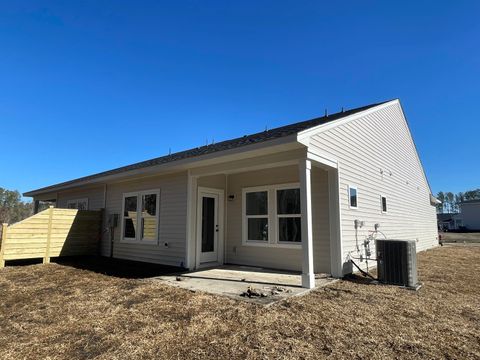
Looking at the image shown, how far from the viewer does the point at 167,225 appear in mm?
8922

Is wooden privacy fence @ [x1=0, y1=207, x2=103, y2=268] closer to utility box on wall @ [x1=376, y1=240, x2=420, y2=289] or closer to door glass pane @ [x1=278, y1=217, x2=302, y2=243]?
door glass pane @ [x1=278, y1=217, x2=302, y2=243]

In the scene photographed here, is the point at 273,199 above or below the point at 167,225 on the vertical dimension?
above

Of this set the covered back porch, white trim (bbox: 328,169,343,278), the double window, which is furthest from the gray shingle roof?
the double window

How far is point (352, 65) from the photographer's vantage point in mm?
11047

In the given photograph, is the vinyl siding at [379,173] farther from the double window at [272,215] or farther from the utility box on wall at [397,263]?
the double window at [272,215]

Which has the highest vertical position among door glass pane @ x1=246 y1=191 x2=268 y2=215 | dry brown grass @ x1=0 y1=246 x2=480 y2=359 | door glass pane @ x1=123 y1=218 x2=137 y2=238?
door glass pane @ x1=246 y1=191 x2=268 y2=215

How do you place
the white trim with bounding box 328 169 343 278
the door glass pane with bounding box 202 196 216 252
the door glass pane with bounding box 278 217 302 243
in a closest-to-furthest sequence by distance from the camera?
the white trim with bounding box 328 169 343 278, the door glass pane with bounding box 278 217 302 243, the door glass pane with bounding box 202 196 216 252

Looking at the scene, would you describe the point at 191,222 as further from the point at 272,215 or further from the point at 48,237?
the point at 48,237

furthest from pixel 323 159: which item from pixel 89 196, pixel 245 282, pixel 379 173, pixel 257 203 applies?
pixel 89 196

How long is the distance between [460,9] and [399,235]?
7.39 m

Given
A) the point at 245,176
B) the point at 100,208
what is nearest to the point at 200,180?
the point at 245,176

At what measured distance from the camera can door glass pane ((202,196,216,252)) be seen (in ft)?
28.6

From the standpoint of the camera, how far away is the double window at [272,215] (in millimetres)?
7898

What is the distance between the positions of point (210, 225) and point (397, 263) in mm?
5089
